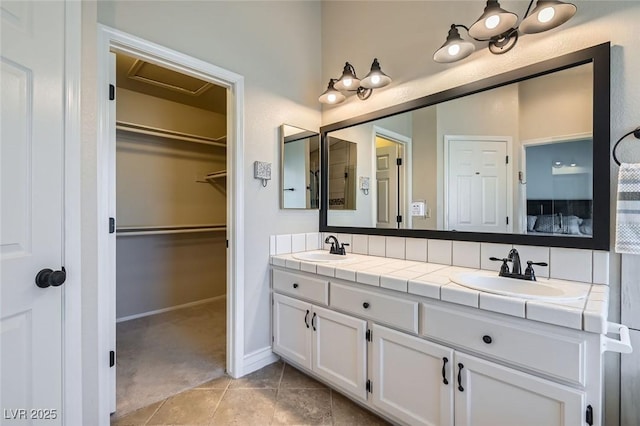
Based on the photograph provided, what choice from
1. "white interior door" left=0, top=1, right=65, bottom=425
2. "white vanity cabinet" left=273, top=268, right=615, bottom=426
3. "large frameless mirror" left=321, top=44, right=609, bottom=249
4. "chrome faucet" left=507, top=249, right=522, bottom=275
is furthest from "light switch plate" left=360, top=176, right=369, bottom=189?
"white interior door" left=0, top=1, right=65, bottom=425

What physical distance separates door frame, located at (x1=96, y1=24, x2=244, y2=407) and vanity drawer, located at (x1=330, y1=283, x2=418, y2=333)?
0.76 metres

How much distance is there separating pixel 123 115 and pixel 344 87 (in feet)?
8.16

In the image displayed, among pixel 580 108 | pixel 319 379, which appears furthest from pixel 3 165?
pixel 580 108

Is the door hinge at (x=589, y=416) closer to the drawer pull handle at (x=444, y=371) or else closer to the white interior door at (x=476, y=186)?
the drawer pull handle at (x=444, y=371)

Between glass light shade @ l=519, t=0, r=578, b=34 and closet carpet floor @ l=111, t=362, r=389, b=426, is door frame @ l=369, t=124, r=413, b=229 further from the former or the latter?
closet carpet floor @ l=111, t=362, r=389, b=426

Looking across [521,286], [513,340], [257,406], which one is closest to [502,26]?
[521,286]

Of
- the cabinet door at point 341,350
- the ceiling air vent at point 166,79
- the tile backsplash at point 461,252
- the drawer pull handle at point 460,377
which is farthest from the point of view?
the ceiling air vent at point 166,79

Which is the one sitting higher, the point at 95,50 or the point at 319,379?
the point at 95,50

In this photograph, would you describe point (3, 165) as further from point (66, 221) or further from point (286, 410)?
point (286, 410)

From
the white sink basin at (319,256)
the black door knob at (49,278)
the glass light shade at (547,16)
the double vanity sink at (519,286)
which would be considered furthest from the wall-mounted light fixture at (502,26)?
the black door knob at (49,278)

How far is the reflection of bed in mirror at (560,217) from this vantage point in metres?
1.35

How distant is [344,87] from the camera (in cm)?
221

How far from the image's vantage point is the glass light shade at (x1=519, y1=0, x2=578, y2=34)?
131cm

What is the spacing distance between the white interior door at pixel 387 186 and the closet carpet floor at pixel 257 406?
1207 mm
